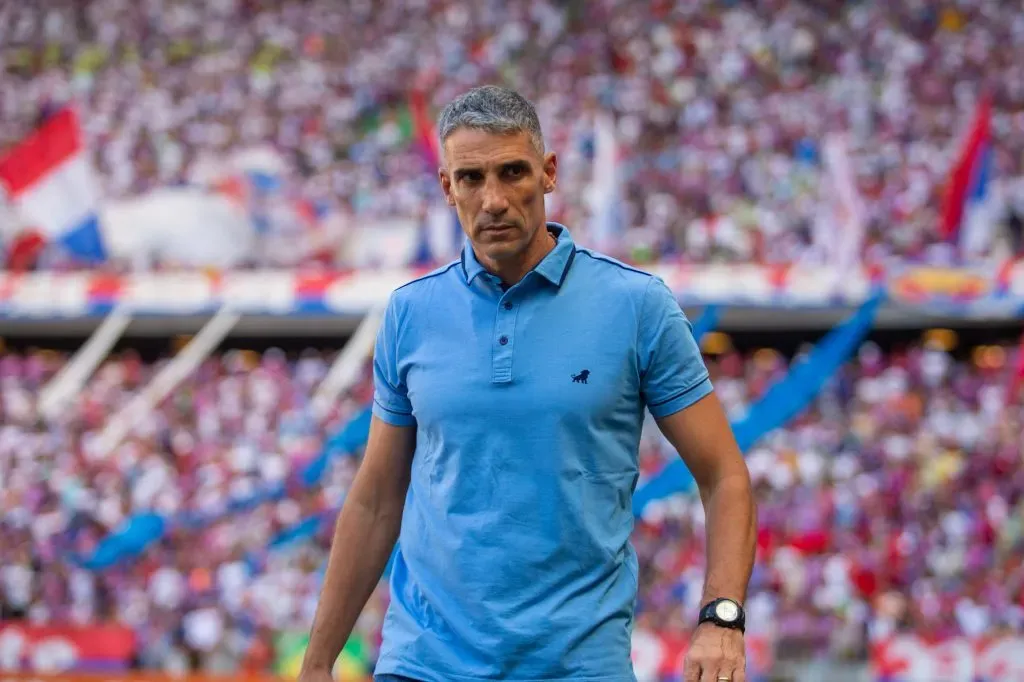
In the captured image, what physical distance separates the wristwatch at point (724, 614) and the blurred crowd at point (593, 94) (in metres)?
14.1

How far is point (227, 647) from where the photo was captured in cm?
1332

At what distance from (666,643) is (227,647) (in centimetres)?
368

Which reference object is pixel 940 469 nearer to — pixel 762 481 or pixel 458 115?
pixel 762 481

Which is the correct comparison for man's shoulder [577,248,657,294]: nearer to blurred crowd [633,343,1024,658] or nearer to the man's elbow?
the man's elbow

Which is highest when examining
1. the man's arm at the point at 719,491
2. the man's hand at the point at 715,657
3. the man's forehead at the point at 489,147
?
the man's forehead at the point at 489,147

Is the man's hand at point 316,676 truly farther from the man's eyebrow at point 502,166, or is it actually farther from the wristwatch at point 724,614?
the man's eyebrow at point 502,166

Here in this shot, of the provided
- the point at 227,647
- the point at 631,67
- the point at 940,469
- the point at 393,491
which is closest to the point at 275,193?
the point at 631,67

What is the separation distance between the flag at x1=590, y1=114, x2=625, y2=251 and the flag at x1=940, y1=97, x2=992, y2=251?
3.25 meters

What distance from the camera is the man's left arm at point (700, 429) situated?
2.74 m

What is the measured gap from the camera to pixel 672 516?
14.0 meters

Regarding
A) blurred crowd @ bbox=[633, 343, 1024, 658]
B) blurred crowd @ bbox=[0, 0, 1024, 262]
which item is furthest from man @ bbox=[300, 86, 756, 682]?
blurred crowd @ bbox=[0, 0, 1024, 262]

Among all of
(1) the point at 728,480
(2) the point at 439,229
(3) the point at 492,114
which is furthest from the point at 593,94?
(1) the point at 728,480

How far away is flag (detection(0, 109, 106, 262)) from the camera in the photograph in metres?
16.3

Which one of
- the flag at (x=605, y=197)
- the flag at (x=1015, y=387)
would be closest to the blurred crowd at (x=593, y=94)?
the flag at (x=605, y=197)
